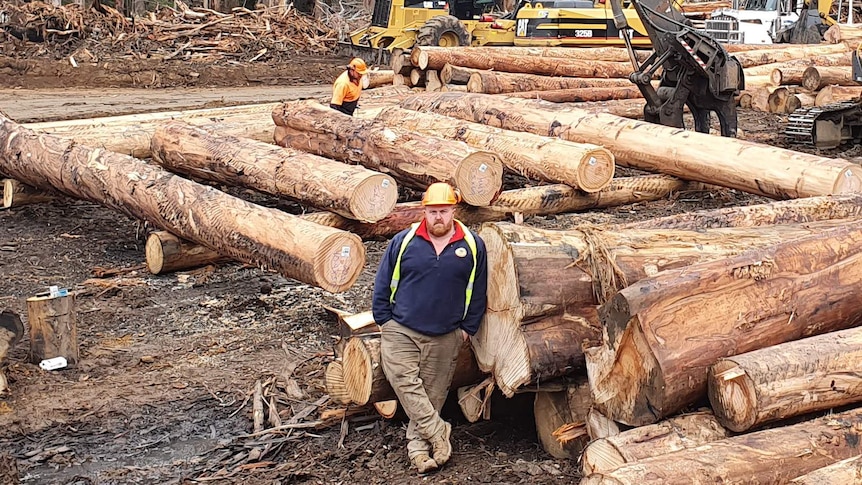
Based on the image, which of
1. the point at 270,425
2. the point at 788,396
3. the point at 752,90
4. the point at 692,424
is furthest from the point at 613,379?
the point at 752,90

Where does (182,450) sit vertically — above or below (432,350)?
below

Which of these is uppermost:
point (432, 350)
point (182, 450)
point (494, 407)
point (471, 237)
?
point (471, 237)

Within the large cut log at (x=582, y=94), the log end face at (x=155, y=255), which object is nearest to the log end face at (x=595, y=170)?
the log end face at (x=155, y=255)

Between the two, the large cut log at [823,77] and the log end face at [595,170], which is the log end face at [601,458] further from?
the large cut log at [823,77]

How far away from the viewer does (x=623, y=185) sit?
10.7 meters

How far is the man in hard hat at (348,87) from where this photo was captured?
12.2m

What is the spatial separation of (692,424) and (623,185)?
6487 millimetres

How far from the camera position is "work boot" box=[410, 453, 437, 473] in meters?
5.29

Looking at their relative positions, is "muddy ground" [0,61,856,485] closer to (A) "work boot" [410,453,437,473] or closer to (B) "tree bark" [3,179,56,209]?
(A) "work boot" [410,453,437,473]

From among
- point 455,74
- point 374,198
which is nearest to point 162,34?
point 455,74

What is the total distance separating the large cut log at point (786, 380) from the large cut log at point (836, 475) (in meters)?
0.46

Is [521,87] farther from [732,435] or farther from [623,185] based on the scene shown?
[732,435]

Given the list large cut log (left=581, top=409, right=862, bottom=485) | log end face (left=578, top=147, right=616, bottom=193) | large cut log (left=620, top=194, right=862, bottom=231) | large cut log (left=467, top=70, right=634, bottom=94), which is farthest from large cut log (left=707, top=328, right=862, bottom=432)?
large cut log (left=467, top=70, right=634, bottom=94)

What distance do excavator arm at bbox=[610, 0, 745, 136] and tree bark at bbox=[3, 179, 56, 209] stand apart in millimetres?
7509
